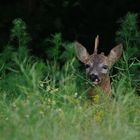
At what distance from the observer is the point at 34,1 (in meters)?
12.8

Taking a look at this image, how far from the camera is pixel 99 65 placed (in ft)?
32.7

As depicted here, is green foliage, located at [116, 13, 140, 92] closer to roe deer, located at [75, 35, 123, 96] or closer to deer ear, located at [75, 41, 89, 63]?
roe deer, located at [75, 35, 123, 96]

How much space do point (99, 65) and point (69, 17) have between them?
3.08m

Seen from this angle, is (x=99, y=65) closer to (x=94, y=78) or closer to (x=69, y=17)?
(x=94, y=78)

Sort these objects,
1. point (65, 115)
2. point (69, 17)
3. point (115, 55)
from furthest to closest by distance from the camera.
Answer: point (69, 17), point (115, 55), point (65, 115)

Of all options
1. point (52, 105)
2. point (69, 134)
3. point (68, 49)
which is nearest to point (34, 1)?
point (68, 49)

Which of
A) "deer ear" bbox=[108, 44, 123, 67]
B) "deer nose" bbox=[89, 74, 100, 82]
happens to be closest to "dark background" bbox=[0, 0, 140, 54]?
"deer ear" bbox=[108, 44, 123, 67]

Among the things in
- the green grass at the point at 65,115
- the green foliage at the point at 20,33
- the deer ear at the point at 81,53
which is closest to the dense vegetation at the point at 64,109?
the green grass at the point at 65,115

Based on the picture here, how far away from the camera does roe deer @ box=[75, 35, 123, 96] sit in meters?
9.77

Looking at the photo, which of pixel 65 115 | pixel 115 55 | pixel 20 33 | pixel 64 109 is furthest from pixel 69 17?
pixel 65 115

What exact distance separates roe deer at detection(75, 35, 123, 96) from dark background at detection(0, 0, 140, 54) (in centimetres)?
206

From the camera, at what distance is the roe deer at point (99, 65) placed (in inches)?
Answer: 384

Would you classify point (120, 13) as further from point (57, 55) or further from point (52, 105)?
point (52, 105)

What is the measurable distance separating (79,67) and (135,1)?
194 cm
